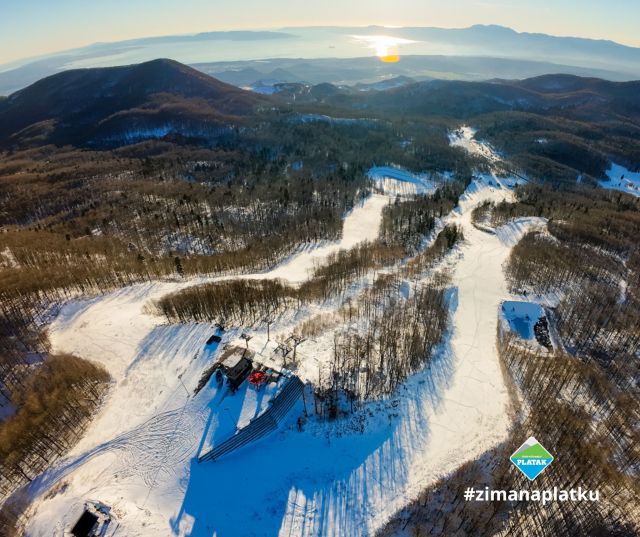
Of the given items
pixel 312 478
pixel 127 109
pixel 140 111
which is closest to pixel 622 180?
pixel 312 478

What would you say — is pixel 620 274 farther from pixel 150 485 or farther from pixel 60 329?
pixel 60 329

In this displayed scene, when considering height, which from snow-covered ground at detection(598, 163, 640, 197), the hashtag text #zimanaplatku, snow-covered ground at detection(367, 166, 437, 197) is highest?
the hashtag text #zimanaplatku

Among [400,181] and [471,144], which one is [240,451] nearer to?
[400,181]

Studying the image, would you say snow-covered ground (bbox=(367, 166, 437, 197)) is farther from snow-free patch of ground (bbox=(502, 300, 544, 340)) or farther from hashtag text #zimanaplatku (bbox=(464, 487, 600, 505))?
hashtag text #zimanaplatku (bbox=(464, 487, 600, 505))

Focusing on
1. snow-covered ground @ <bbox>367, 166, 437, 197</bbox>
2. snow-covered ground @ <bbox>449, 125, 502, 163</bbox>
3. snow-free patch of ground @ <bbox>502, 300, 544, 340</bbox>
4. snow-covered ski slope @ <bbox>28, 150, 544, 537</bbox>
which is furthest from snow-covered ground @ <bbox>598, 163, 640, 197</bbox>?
snow-covered ski slope @ <bbox>28, 150, 544, 537</bbox>

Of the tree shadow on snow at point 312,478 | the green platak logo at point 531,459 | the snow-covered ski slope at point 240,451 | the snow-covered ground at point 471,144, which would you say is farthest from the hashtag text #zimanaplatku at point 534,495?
the snow-covered ground at point 471,144

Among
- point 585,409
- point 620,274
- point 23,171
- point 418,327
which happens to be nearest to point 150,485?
point 418,327
